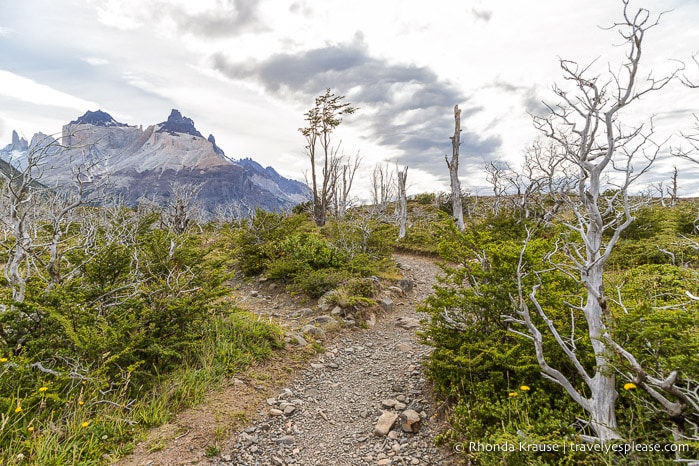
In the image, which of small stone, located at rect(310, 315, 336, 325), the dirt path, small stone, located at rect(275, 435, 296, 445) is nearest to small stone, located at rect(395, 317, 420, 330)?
the dirt path

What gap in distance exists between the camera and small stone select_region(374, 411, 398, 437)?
12.5 ft

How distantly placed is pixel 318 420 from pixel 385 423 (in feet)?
3.03

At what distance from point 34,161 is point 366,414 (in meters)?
5.43

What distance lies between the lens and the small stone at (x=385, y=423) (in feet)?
12.5

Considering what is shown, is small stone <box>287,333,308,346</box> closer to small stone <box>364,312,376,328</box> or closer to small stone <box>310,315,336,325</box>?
small stone <box>310,315,336,325</box>

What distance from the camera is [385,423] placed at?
389 centimetres

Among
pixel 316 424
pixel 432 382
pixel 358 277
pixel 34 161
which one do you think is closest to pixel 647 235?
pixel 358 277

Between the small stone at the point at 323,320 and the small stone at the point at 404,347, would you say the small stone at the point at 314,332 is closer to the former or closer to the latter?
the small stone at the point at 323,320

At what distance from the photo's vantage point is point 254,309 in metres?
7.92

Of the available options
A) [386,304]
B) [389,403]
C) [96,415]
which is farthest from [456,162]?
[96,415]

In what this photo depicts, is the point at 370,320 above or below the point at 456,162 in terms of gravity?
below

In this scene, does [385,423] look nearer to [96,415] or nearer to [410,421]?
[410,421]

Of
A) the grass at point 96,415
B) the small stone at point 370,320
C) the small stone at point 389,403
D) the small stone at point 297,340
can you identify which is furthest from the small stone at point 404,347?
the grass at point 96,415

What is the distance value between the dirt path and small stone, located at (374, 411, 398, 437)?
0.04 ft
